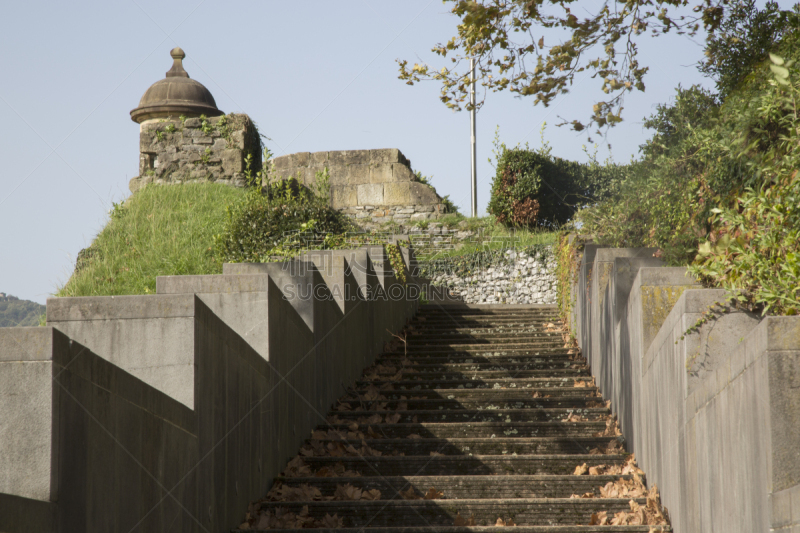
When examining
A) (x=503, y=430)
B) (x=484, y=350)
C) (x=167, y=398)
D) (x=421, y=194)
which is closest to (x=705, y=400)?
(x=167, y=398)

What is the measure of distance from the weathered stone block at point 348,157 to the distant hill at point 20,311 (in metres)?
9.38

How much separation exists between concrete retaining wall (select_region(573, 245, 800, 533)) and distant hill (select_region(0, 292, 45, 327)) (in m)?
5.10

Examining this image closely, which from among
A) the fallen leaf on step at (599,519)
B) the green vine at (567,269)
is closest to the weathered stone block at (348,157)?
the green vine at (567,269)

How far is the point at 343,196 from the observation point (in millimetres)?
18922

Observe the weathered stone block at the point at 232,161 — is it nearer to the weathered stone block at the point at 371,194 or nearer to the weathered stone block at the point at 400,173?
the weathered stone block at the point at 371,194

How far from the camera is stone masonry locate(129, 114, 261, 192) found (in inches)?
546

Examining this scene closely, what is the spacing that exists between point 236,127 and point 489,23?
8.95 metres

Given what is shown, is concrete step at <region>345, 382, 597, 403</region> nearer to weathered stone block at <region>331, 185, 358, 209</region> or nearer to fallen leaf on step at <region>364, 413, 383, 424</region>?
fallen leaf on step at <region>364, 413, 383, 424</region>

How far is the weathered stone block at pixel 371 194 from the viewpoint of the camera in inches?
735

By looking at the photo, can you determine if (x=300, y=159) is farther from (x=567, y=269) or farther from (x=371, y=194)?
(x=567, y=269)

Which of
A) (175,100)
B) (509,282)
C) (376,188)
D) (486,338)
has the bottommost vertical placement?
(486,338)

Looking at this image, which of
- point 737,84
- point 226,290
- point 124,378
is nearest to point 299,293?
point 226,290

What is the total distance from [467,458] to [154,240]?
6974mm

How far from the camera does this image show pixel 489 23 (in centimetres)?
620
